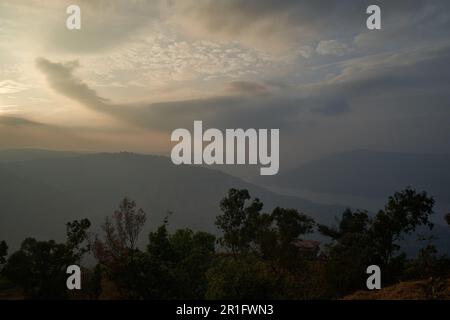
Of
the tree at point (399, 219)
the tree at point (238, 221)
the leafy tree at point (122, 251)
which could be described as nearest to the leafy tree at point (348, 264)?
the tree at point (399, 219)

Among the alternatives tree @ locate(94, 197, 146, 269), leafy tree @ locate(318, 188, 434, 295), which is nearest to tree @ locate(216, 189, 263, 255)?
leafy tree @ locate(318, 188, 434, 295)

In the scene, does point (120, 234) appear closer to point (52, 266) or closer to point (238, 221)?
point (52, 266)

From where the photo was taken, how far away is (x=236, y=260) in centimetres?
2919

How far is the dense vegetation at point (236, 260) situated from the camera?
977 inches

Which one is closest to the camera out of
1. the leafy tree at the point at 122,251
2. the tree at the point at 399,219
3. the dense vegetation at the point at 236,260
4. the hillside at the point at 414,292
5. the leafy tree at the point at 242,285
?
the leafy tree at the point at 242,285

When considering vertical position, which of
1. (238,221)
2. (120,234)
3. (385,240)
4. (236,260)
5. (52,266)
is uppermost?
(238,221)

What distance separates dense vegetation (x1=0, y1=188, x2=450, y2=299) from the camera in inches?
977

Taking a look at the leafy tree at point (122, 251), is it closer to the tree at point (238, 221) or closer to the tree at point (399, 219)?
the tree at point (238, 221)

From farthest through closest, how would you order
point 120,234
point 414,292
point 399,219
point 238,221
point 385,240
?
point 238,221 < point 399,219 < point 385,240 < point 120,234 < point 414,292

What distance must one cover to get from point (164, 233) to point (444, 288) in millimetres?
21670

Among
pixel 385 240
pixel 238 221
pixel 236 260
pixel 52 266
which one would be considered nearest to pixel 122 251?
pixel 52 266

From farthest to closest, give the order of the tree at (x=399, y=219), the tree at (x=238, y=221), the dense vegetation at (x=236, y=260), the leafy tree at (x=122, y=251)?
1. the tree at (x=238, y=221)
2. the tree at (x=399, y=219)
3. the leafy tree at (x=122, y=251)
4. the dense vegetation at (x=236, y=260)

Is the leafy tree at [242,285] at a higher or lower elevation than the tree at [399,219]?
lower
